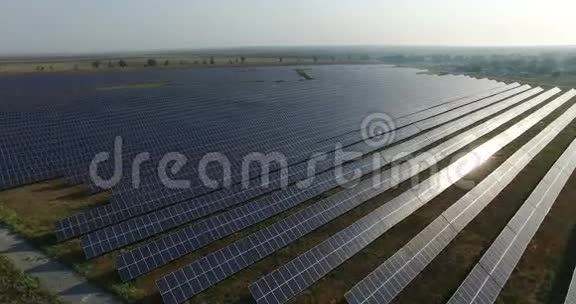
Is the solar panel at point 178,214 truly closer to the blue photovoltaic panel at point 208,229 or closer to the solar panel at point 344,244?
the blue photovoltaic panel at point 208,229

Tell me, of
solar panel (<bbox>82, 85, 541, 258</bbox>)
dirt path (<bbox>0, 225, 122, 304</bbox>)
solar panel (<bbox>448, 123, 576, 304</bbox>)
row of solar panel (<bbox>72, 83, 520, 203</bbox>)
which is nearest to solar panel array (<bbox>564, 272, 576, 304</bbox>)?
solar panel (<bbox>448, 123, 576, 304</bbox>)

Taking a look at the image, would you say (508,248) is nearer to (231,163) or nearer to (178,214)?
(178,214)

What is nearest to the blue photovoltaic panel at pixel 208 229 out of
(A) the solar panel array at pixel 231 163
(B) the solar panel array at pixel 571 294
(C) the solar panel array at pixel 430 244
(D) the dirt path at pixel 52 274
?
(A) the solar panel array at pixel 231 163

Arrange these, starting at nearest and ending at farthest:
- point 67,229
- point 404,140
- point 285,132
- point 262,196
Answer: point 67,229, point 262,196, point 285,132, point 404,140

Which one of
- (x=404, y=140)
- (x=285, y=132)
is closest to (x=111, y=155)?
→ (x=285, y=132)

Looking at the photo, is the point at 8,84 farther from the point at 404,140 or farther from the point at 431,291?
the point at 431,291

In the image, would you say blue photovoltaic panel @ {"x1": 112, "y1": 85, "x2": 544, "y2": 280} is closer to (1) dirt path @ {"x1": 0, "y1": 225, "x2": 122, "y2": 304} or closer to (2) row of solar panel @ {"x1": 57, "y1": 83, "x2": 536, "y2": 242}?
(1) dirt path @ {"x1": 0, "y1": 225, "x2": 122, "y2": 304}
